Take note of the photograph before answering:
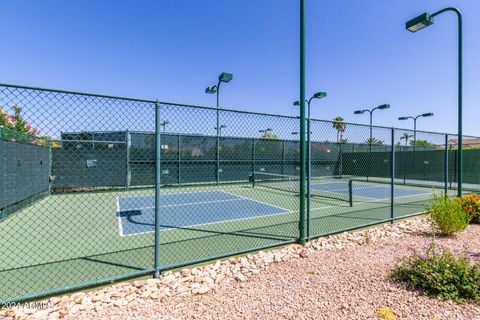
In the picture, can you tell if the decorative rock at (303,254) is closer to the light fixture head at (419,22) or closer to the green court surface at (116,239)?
the green court surface at (116,239)

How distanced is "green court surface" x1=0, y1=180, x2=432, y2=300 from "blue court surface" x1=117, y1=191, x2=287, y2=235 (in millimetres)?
82

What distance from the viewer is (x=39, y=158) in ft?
29.6

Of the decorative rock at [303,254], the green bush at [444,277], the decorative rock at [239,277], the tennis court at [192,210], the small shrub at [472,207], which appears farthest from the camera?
the tennis court at [192,210]

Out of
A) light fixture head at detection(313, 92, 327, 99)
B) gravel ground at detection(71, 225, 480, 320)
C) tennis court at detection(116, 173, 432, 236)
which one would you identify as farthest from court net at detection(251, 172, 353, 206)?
gravel ground at detection(71, 225, 480, 320)

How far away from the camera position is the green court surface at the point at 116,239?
3.47 metres

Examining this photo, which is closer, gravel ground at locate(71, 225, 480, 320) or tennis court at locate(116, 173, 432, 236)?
gravel ground at locate(71, 225, 480, 320)

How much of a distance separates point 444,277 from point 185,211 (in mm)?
6283

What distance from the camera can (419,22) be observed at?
623 cm

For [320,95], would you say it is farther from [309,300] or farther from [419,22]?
[309,300]

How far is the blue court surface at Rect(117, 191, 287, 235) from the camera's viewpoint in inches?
248

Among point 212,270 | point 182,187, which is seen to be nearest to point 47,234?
point 212,270

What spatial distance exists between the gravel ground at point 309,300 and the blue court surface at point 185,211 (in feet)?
10.4

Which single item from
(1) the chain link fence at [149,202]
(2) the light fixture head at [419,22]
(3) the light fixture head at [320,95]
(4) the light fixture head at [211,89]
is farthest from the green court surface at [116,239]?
(3) the light fixture head at [320,95]

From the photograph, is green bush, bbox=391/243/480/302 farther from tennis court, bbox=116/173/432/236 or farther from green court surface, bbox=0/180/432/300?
tennis court, bbox=116/173/432/236
